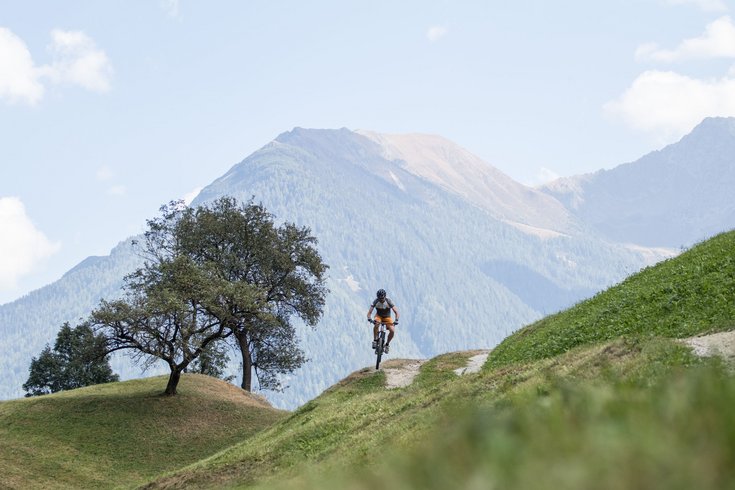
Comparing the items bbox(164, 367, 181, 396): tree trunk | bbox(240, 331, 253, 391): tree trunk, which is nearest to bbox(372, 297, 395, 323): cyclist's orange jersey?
bbox(164, 367, 181, 396): tree trunk

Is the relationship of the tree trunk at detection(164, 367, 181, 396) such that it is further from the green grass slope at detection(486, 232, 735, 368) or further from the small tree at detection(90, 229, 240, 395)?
the green grass slope at detection(486, 232, 735, 368)

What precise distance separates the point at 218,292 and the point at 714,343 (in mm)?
39320

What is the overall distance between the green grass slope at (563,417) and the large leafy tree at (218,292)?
15.5 meters

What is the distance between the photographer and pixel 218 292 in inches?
2105

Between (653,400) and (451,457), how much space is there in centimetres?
90

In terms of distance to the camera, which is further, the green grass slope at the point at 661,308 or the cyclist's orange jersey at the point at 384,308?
the cyclist's orange jersey at the point at 384,308

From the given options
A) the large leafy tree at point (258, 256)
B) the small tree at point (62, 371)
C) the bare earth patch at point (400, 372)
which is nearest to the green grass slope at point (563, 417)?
the bare earth patch at point (400, 372)

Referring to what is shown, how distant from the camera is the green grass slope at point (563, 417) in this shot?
2.41 metres

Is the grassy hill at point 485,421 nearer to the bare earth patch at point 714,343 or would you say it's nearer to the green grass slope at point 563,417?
the green grass slope at point 563,417

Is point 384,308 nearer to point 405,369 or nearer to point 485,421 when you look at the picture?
point 405,369

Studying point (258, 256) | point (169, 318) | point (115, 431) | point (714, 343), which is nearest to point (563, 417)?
point (714, 343)

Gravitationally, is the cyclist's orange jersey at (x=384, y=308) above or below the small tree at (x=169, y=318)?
below

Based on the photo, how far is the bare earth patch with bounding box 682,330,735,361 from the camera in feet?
53.3

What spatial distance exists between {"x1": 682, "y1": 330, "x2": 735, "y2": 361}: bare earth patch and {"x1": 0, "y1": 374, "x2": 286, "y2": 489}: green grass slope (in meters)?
25.3
